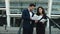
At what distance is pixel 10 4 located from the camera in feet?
54.2

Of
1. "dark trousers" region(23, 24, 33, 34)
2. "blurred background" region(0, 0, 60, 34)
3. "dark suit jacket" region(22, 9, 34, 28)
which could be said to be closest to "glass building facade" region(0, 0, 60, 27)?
"blurred background" region(0, 0, 60, 34)

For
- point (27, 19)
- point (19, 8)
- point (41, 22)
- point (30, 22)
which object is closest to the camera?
point (27, 19)

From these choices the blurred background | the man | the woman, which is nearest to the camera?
the man

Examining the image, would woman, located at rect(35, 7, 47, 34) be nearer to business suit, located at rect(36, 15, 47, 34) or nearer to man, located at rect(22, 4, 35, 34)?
business suit, located at rect(36, 15, 47, 34)

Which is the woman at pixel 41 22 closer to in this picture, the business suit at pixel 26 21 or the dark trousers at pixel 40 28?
the dark trousers at pixel 40 28

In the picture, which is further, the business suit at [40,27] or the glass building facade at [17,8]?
the glass building facade at [17,8]

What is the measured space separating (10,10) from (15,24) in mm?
1090

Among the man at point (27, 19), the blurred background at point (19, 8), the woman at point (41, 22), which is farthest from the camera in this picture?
the blurred background at point (19, 8)

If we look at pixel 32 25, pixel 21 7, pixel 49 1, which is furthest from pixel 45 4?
pixel 32 25

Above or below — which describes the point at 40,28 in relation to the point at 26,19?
below

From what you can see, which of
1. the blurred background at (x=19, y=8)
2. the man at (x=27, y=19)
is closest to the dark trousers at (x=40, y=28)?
the man at (x=27, y=19)

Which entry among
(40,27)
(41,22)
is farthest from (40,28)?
(41,22)

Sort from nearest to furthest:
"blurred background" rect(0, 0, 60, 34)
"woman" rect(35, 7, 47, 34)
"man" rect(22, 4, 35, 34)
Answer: "man" rect(22, 4, 35, 34) → "woman" rect(35, 7, 47, 34) → "blurred background" rect(0, 0, 60, 34)

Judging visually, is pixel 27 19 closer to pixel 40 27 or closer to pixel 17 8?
pixel 40 27
